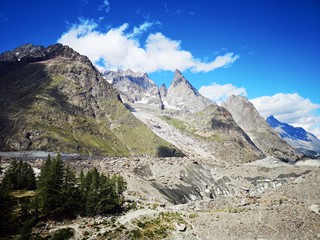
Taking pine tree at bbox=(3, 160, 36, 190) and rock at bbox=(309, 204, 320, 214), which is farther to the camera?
pine tree at bbox=(3, 160, 36, 190)

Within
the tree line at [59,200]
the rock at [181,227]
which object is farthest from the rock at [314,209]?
the tree line at [59,200]

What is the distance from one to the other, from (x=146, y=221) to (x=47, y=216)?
89.5 ft

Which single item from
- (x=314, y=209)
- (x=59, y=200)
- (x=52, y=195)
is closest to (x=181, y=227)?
(x=59, y=200)

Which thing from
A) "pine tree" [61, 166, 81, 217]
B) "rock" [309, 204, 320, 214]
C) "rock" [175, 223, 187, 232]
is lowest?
"rock" [175, 223, 187, 232]

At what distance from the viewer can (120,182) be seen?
118 meters

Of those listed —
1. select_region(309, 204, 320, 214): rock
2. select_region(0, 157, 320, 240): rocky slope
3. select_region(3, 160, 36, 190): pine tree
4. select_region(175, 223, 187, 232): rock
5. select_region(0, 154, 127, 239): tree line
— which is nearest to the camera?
select_region(0, 154, 127, 239): tree line

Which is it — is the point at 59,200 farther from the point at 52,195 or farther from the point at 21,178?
the point at 21,178

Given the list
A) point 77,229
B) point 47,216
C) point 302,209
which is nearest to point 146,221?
point 77,229

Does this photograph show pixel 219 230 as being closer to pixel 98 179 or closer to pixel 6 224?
pixel 98 179

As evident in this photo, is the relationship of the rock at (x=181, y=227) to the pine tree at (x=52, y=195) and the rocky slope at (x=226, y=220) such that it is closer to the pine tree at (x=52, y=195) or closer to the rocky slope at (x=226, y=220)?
the rocky slope at (x=226, y=220)

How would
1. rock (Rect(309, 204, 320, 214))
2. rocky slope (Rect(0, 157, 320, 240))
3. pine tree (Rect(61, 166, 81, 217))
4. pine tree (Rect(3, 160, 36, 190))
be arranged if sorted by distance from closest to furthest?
rocky slope (Rect(0, 157, 320, 240))
rock (Rect(309, 204, 320, 214))
pine tree (Rect(61, 166, 81, 217))
pine tree (Rect(3, 160, 36, 190))

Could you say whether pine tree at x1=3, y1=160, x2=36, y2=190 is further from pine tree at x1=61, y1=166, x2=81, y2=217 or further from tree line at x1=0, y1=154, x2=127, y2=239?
pine tree at x1=61, y1=166, x2=81, y2=217

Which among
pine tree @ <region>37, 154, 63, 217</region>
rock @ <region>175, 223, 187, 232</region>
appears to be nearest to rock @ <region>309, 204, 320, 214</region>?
rock @ <region>175, 223, 187, 232</region>

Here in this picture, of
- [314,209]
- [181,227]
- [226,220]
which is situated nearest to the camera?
[181,227]
